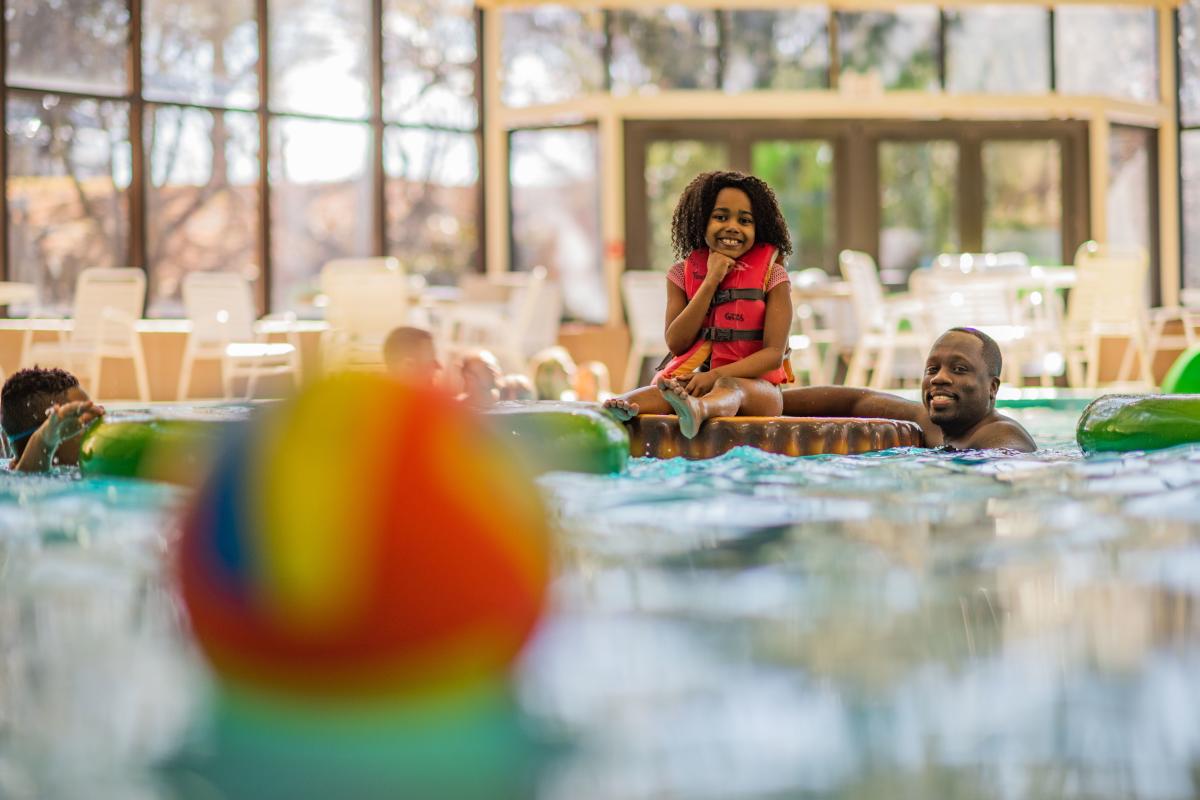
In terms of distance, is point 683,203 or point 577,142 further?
point 577,142

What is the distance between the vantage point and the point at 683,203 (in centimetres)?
476

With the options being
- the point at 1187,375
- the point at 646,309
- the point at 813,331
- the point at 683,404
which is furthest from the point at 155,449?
the point at 813,331

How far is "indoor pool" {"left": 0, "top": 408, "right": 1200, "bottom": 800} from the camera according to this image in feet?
4.56

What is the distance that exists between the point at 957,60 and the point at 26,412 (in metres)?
11.4

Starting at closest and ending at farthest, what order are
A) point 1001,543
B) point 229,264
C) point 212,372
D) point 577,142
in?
point 1001,543
point 212,372
point 229,264
point 577,142

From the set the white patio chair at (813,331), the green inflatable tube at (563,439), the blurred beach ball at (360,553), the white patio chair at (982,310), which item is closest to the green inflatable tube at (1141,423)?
the green inflatable tube at (563,439)

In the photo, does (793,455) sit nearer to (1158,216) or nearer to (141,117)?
(141,117)

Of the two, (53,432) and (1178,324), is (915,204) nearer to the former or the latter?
(1178,324)

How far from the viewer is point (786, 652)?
182 cm

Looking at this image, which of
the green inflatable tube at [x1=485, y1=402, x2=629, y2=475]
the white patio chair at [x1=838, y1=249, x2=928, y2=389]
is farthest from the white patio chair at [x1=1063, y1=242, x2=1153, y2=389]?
the green inflatable tube at [x1=485, y1=402, x2=629, y2=475]

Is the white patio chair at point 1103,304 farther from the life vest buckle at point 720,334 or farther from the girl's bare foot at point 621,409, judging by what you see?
the girl's bare foot at point 621,409

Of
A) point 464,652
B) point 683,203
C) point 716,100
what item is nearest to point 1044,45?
point 716,100

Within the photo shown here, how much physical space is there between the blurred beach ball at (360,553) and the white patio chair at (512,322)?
7776 mm

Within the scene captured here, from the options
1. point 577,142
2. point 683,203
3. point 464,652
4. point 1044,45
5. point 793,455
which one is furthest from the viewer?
point 1044,45
